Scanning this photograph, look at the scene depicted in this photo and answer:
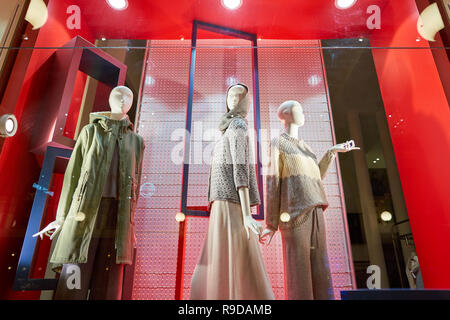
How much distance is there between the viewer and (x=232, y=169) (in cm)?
184

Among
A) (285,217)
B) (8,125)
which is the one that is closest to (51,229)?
(8,125)

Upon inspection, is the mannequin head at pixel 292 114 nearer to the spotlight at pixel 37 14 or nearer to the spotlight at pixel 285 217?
the spotlight at pixel 285 217

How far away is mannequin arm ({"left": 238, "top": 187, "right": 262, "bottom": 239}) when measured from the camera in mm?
1724

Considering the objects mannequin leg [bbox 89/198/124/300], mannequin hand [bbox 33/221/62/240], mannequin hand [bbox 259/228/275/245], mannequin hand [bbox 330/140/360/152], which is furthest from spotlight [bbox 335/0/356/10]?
mannequin hand [bbox 33/221/62/240]

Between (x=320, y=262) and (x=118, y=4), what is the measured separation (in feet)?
8.37

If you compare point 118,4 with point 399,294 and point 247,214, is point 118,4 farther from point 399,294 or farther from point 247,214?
point 399,294

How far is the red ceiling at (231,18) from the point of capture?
2.28 meters

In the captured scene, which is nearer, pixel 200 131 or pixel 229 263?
pixel 229 263

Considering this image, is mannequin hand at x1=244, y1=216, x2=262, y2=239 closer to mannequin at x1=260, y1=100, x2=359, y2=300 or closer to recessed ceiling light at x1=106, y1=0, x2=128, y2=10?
mannequin at x1=260, y1=100, x2=359, y2=300

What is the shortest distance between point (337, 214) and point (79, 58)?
83.7 inches

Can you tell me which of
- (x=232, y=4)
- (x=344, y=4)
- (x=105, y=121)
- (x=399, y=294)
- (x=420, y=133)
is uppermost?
(x=232, y=4)

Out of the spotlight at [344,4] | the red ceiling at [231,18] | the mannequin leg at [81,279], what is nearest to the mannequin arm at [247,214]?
the mannequin leg at [81,279]

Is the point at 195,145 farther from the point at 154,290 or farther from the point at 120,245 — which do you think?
the point at 154,290
